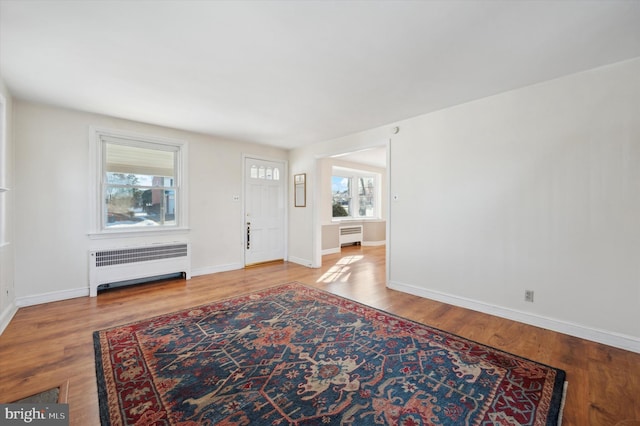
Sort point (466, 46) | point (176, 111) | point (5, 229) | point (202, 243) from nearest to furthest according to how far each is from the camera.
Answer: point (466, 46) → point (5, 229) → point (176, 111) → point (202, 243)

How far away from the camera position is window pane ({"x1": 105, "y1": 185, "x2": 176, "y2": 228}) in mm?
4105

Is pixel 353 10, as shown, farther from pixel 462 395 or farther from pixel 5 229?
pixel 5 229

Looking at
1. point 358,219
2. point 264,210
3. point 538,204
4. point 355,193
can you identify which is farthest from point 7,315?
point 355,193

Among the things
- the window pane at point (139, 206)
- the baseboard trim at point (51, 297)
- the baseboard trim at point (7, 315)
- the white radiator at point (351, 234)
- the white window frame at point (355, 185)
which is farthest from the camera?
the white window frame at point (355, 185)

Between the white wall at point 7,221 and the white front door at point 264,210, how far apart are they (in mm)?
3147

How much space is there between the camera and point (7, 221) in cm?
310

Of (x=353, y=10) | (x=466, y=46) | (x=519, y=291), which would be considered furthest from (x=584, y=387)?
(x=353, y=10)

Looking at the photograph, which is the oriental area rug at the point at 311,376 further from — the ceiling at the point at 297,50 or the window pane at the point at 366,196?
the window pane at the point at 366,196

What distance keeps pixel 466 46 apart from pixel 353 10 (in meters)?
1.04

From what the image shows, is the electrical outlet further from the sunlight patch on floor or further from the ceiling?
the sunlight patch on floor

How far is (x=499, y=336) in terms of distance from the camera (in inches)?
104

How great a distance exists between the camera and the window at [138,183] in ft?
13.1

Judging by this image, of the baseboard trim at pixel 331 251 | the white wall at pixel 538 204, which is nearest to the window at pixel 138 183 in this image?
the baseboard trim at pixel 331 251

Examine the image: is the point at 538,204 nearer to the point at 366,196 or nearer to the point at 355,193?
the point at 355,193
